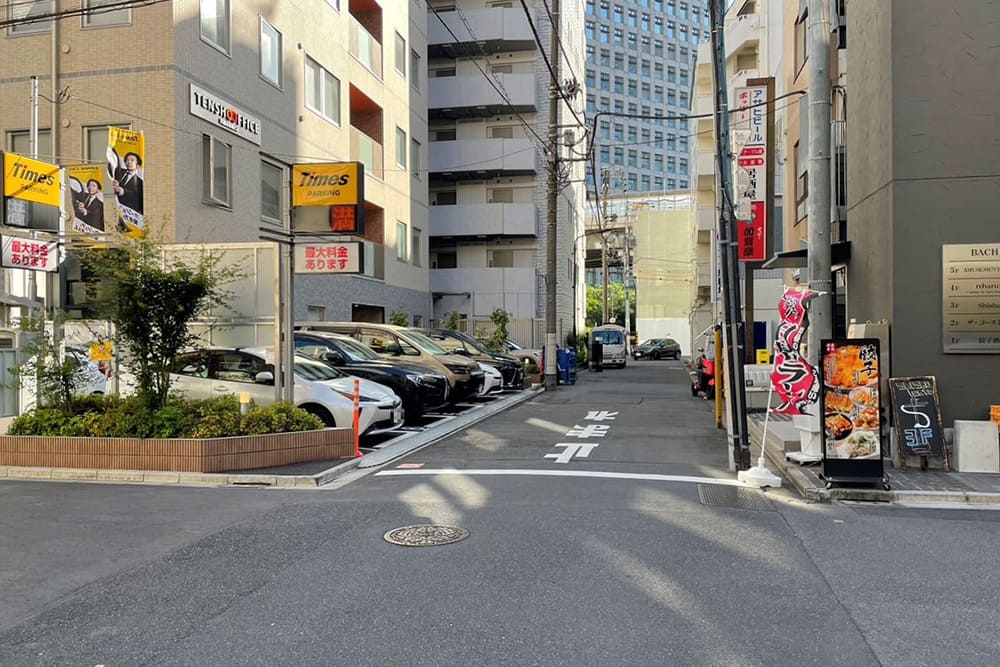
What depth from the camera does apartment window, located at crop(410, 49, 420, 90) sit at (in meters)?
31.6

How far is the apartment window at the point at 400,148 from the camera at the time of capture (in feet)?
97.3

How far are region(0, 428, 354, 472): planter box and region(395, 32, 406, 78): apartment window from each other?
2303cm

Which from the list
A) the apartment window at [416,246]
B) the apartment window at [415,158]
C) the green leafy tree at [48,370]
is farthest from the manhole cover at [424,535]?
the apartment window at [415,158]

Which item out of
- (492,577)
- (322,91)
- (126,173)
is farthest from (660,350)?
(492,577)

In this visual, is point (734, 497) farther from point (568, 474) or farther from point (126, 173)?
point (126, 173)

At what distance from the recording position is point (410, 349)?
17375mm

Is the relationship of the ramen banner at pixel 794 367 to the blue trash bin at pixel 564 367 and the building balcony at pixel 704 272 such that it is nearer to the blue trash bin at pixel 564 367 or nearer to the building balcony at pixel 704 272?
the blue trash bin at pixel 564 367

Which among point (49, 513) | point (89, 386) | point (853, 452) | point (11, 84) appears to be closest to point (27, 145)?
point (11, 84)

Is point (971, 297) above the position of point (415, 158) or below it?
below

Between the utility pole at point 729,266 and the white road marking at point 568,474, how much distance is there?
635mm

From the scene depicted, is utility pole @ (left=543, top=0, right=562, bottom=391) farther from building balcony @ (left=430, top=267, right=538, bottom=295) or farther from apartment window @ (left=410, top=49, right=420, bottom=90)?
building balcony @ (left=430, top=267, right=538, bottom=295)

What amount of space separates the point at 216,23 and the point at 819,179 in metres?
13.5

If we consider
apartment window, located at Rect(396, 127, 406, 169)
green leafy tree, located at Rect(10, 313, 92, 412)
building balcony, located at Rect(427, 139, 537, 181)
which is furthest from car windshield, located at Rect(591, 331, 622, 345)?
green leafy tree, located at Rect(10, 313, 92, 412)

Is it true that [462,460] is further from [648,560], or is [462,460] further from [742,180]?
[742,180]
